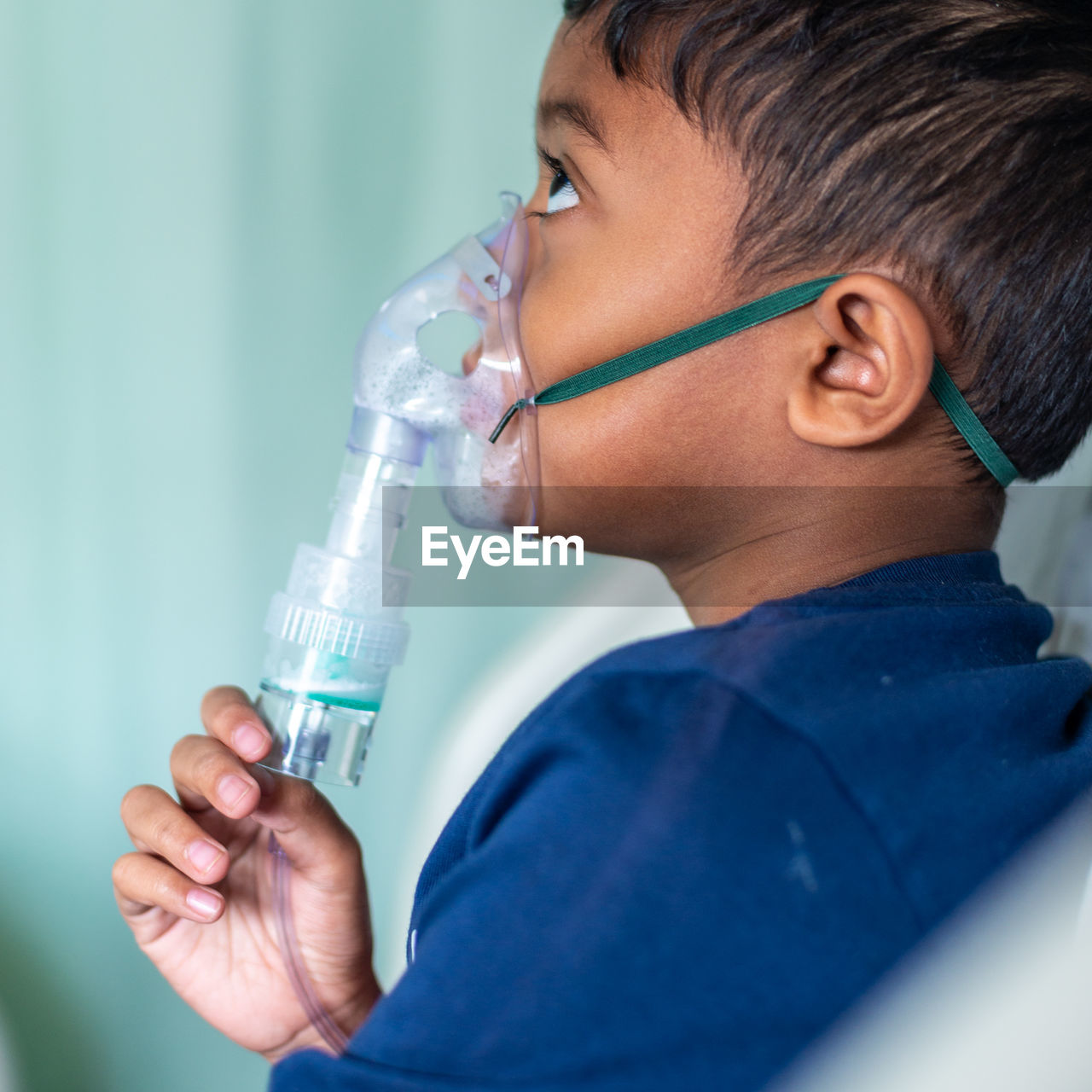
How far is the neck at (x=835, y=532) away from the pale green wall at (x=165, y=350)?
700 mm

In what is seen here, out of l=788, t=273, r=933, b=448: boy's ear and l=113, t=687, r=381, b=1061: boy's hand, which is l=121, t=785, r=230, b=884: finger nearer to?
l=113, t=687, r=381, b=1061: boy's hand

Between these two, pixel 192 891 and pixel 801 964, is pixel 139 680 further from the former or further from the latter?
pixel 801 964

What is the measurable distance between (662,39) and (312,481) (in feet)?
2.47

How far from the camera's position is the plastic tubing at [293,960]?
910 millimetres

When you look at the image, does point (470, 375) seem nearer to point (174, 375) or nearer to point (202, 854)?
point (202, 854)

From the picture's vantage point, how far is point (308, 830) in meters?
0.87

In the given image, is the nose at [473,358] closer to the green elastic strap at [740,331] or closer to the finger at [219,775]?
the green elastic strap at [740,331]

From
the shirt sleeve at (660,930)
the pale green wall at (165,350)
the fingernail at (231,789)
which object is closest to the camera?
the shirt sleeve at (660,930)

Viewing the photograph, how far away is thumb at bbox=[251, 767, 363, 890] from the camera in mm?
843

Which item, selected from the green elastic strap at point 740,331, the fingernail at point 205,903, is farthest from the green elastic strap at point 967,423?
Result: the fingernail at point 205,903

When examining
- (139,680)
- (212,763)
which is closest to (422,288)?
(212,763)

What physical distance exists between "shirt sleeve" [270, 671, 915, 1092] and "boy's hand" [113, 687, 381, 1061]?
338 millimetres

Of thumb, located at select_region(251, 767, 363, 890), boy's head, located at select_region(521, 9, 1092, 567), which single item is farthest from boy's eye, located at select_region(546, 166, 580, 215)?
thumb, located at select_region(251, 767, 363, 890)

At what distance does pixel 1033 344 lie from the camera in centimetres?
71
